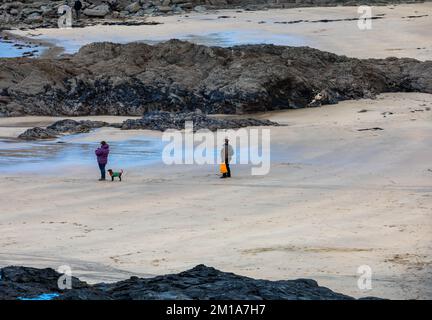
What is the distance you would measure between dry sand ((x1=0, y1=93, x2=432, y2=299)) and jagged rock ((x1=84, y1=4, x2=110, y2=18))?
2658 centimetres

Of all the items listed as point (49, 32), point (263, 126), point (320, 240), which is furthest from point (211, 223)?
point (49, 32)

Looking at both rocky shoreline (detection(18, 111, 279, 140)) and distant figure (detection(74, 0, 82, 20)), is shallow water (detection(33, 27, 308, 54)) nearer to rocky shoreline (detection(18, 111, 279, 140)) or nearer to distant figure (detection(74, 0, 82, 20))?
distant figure (detection(74, 0, 82, 20))

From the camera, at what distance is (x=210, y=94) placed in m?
25.2

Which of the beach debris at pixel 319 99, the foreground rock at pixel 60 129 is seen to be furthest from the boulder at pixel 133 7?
the foreground rock at pixel 60 129

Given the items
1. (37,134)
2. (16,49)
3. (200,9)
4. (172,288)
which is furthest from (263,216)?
(200,9)

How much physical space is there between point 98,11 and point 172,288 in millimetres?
40890

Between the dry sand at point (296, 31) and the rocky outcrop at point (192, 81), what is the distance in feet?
13.8

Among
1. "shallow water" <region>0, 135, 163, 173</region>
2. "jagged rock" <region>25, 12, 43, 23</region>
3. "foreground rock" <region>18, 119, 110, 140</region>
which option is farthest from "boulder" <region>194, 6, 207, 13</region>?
"shallow water" <region>0, 135, 163, 173</region>

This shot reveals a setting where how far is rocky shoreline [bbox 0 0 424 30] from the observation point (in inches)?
1804

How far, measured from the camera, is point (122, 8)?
159 ft

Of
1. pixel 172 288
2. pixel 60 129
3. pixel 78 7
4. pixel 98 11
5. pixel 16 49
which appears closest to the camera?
pixel 172 288

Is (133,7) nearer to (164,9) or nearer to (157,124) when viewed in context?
(164,9)

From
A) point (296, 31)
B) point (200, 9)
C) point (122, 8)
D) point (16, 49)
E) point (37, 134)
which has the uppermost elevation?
point (122, 8)
